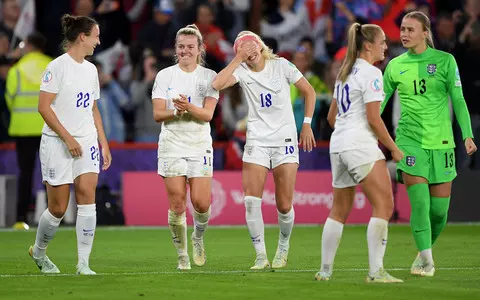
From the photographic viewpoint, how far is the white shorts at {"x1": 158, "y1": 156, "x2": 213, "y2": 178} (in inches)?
466

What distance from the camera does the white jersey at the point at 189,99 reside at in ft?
39.1

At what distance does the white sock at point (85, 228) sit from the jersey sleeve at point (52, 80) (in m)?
1.11

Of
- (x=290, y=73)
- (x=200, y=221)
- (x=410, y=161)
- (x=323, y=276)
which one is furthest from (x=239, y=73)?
(x=323, y=276)

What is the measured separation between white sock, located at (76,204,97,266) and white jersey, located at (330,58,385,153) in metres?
2.50

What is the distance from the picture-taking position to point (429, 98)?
11.4 m

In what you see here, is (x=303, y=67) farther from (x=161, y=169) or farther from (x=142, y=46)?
(x=161, y=169)

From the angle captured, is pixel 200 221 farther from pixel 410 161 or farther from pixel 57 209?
pixel 410 161

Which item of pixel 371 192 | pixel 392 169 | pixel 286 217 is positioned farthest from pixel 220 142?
pixel 371 192

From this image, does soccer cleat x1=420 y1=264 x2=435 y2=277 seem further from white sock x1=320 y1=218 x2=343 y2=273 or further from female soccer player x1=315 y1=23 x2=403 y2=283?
white sock x1=320 y1=218 x2=343 y2=273

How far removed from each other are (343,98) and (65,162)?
2.74 m

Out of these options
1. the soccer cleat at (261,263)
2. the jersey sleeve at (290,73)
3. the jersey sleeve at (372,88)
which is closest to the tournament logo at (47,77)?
the jersey sleeve at (290,73)

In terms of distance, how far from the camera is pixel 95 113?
11.6m

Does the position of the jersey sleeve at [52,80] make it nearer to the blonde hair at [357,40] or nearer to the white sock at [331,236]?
the blonde hair at [357,40]

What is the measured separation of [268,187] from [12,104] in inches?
168
